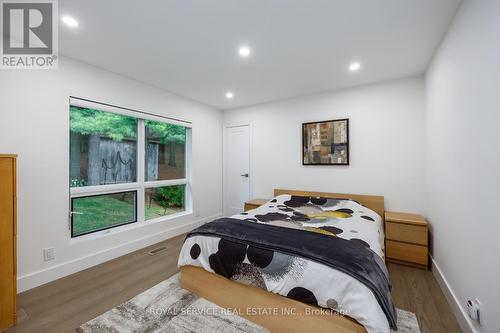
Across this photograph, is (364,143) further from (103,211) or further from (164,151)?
(103,211)

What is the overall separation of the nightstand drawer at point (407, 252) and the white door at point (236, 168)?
2503 mm

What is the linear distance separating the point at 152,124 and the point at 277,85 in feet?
6.85

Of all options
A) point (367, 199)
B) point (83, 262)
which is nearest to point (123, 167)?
point (83, 262)

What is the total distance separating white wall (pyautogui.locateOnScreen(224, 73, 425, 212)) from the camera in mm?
2920

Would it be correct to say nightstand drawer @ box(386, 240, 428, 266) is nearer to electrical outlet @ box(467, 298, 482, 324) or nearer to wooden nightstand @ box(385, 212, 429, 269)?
wooden nightstand @ box(385, 212, 429, 269)

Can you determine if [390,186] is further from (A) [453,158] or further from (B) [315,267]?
(B) [315,267]

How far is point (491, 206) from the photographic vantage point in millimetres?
1247

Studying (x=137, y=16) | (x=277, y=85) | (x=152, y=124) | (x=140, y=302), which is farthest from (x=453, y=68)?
(x=152, y=124)

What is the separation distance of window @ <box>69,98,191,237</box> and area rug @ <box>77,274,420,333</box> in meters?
1.37

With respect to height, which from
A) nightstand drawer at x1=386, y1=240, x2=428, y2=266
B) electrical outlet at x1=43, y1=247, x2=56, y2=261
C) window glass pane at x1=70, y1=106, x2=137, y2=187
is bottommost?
nightstand drawer at x1=386, y1=240, x2=428, y2=266

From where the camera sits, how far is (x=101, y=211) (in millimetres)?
2818

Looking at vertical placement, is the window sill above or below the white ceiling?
below

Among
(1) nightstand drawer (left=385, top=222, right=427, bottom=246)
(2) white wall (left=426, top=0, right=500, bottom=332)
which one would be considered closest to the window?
(1) nightstand drawer (left=385, top=222, right=427, bottom=246)

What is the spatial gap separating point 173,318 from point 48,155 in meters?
2.10
